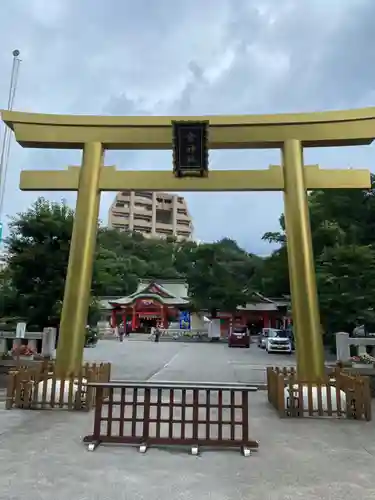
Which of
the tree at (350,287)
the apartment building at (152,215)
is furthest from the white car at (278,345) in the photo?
the apartment building at (152,215)

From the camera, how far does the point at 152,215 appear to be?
107 meters

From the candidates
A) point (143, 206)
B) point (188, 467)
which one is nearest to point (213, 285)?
point (188, 467)

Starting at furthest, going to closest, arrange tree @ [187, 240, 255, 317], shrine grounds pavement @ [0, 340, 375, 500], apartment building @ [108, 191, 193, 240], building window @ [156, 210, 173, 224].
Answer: building window @ [156, 210, 173, 224] → apartment building @ [108, 191, 193, 240] → tree @ [187, 240, 255, 317] → shrine grounds pavement @ [0, 340, 375, 500]

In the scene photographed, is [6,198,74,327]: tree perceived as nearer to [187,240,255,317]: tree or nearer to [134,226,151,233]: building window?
[187,240,255,317]: tree

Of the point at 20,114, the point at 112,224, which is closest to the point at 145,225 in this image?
the point at 112,224

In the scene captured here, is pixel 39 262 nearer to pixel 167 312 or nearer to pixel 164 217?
pixel 167 312

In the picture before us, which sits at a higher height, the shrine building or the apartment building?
the apartment building

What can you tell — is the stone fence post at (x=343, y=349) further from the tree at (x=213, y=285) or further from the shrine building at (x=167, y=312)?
the shrine building at (x=167, y=312)

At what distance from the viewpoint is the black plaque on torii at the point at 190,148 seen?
1047cm

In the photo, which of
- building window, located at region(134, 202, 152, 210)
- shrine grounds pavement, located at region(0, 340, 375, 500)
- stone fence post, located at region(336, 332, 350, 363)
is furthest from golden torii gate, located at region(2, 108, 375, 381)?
building window, located at region(134, 202, 152, 210)

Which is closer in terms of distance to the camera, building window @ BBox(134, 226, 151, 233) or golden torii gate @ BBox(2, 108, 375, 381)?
golden torii gate @ BBox(2, 108, 375, 381)

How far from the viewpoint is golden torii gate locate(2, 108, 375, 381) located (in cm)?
991

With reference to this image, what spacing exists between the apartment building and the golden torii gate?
90236 millimetres

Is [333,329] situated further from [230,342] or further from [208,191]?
[230,342]
